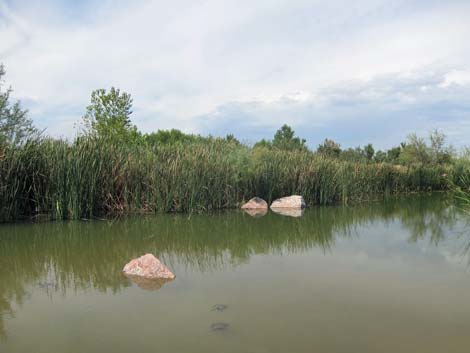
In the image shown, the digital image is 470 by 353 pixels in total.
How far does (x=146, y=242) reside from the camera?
572 centimetres

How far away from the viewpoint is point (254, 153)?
12484 mm

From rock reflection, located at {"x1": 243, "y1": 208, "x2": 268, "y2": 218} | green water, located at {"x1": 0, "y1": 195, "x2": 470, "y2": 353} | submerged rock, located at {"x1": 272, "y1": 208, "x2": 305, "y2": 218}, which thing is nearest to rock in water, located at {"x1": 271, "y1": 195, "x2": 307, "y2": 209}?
submerged rock, located at {"x1": 272, "y1": 208, "x2": 305, "y2": 218}

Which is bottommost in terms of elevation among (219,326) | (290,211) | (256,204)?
(219,326)

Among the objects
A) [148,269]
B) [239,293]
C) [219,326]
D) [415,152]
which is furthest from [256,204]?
[415,152]

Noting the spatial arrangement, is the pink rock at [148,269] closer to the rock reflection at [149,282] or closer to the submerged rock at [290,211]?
the rock reflection at [149,282]

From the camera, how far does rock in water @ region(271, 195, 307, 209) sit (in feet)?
36.4

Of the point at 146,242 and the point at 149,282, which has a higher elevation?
the point at 146,242

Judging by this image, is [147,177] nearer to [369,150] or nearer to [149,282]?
[149,282]

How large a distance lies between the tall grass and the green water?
4.45 ft

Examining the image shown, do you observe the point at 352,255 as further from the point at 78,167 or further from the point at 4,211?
the point at 4,211

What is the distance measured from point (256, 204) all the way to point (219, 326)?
27.3 ft

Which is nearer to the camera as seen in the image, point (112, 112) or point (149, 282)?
point (149, 282)

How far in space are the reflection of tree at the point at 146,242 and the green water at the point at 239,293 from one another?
2 cm

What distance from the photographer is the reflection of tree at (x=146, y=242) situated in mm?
3965
